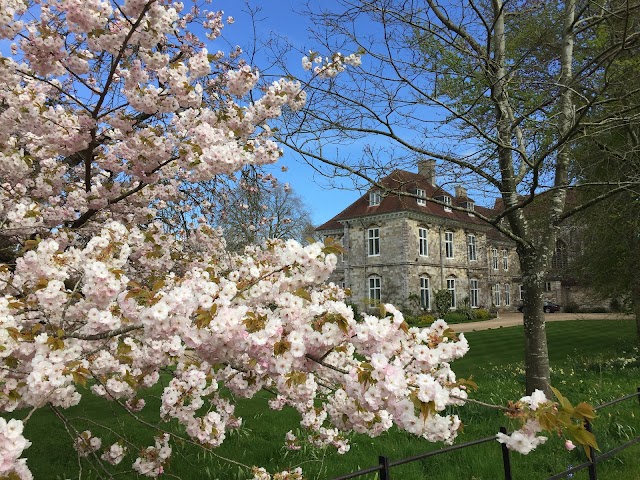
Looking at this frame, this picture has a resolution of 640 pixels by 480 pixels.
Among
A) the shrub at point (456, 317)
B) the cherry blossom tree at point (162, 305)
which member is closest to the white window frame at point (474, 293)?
the shrub at point (456, 317)

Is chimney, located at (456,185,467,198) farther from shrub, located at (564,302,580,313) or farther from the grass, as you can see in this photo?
shrub, located at (564,302,580,313)

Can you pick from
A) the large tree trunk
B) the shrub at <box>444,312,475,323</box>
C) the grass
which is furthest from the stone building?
the large tree trunk

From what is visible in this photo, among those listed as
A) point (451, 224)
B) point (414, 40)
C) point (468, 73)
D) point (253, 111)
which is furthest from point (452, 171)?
point (451, 224)

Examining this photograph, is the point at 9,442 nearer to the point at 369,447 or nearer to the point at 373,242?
the point at 369,447

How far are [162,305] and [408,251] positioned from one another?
28.7 metres

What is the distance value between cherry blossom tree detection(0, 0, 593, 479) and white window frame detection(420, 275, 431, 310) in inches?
1004

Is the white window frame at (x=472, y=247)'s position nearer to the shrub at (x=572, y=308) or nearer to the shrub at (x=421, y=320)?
the shrub at (x=421, y=320)

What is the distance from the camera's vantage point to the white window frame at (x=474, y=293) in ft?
116

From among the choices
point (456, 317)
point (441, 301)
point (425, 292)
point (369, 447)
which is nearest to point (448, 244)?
point (425, 292)

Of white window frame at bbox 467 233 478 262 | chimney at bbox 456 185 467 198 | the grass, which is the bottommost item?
the grass

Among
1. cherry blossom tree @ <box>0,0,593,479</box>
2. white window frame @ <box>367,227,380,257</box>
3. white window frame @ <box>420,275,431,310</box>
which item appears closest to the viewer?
cherry blossom tree @ <box>0,0,593,479</box>

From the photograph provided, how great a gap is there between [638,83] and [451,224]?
2652 centimetres

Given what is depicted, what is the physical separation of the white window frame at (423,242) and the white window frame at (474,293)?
576 centimetres

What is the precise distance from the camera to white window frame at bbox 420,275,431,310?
31172 mm
